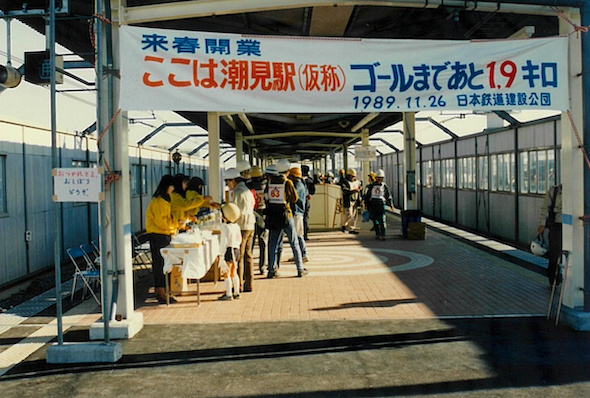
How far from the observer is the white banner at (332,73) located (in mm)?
5980

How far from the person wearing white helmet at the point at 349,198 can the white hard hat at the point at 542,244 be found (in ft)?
26.6

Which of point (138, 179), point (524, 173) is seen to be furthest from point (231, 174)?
point (138, 179)

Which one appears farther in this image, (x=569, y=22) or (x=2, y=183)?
(x=2, y=183)

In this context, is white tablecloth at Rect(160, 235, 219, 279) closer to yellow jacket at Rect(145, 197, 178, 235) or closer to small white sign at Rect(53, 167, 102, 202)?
yellow jacket at Rect(145, 197, 178, 235)

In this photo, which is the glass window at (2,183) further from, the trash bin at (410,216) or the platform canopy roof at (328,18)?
the trash bin at (410,216)

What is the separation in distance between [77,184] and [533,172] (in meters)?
10.5

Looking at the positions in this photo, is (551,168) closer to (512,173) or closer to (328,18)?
(512,173)

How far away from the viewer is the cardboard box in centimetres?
1417

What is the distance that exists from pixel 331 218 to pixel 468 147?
485 centimetres

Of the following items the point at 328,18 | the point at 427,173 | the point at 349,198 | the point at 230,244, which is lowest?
the point at 230,244

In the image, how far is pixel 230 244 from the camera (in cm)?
790

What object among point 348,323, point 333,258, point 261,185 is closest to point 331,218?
point 333,258

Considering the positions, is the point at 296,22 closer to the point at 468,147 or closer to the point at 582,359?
the point at 582,359

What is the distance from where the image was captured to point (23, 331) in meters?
6.68
